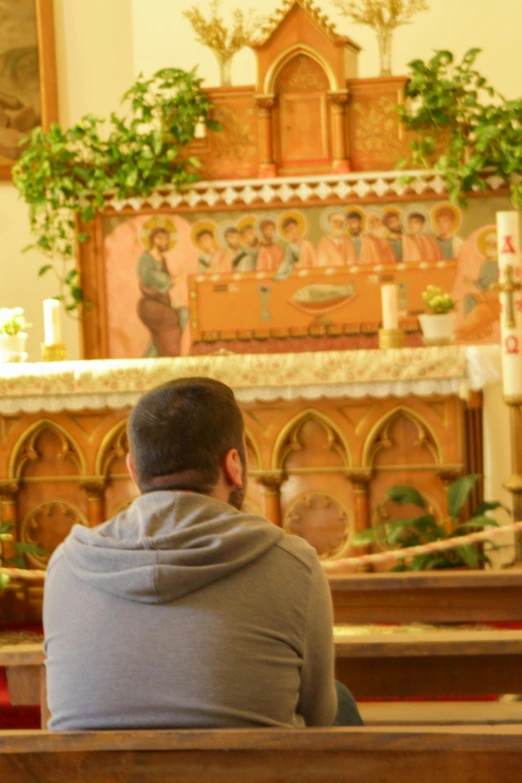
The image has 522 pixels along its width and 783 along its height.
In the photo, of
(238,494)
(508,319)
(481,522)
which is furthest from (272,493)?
(238,494)

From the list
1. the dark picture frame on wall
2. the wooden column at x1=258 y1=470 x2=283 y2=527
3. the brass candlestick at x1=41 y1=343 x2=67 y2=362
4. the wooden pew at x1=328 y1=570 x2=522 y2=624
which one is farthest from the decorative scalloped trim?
the wooden pew at x1=328 y1=570 x2=522 y2=624

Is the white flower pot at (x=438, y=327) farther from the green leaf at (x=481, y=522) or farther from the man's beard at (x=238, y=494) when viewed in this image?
the man's beard at (x=238, y=494)

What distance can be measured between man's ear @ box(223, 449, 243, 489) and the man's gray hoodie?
0.13m

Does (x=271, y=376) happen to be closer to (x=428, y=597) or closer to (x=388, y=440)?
(x=388, y=440)

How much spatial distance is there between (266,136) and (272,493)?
7.47 ft

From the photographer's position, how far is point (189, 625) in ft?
6.24

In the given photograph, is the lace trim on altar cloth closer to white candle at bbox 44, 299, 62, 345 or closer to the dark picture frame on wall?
white candle at bbox 44, 299, 62, 345

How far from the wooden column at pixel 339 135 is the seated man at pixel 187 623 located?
16.2 ft

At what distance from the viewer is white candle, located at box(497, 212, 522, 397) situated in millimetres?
5359

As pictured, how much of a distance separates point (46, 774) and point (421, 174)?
209 inches

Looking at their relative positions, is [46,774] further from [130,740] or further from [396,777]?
[396,777]

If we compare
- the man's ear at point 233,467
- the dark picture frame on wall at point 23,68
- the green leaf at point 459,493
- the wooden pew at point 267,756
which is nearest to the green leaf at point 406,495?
the green leaf at point 459,493

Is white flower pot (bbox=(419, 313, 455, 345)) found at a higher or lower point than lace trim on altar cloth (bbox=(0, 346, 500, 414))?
higher

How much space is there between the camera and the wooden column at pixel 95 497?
5.73 metres
